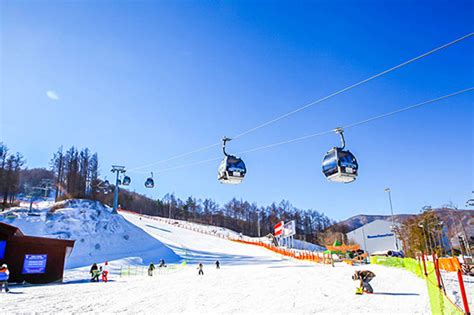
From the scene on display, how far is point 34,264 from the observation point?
19.8m

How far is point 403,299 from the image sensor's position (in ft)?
38.0

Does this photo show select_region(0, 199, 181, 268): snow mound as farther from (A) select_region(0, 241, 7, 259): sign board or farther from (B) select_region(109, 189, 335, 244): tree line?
(B) select_region(109, 189, 335, 244): tree line

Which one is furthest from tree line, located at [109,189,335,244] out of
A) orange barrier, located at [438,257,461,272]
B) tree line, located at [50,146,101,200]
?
orange barrier, located at [438,257,461,272]

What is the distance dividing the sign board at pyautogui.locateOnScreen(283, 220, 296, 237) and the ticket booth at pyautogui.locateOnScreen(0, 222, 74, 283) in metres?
27.5

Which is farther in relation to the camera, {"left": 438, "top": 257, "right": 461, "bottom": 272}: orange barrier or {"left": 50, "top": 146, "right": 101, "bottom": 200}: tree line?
{"left": 50, "top": 146, "right": 101, "bottom": 200}: tree line

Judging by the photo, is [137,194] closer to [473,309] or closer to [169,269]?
[169,269]

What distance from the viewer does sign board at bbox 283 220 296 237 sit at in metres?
41.0

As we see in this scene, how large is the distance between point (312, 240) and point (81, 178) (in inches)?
3304

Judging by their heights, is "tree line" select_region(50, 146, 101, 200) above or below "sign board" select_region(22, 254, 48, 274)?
above

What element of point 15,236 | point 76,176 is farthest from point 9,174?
point 15,236

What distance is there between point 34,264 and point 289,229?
30290 mm

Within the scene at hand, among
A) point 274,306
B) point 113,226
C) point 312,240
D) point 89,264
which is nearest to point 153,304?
point 274,306

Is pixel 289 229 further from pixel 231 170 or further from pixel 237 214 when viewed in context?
pixel 237 214

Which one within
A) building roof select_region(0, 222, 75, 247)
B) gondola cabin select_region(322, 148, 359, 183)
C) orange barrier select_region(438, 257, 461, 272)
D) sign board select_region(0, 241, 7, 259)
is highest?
gondola cabin select_region(322, 148, 359, 183)
